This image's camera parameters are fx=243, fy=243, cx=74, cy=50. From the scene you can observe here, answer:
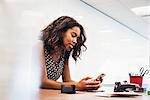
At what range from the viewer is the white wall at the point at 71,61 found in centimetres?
184

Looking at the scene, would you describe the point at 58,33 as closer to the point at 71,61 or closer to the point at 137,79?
the point at 71,61

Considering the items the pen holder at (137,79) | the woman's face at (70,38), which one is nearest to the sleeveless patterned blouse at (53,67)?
the woman's face at (70,38)

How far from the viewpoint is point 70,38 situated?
2607mm

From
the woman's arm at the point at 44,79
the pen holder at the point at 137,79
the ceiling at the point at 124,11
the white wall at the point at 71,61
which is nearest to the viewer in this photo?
the white wall at the point at 71,61

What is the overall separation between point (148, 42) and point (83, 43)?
2563mm

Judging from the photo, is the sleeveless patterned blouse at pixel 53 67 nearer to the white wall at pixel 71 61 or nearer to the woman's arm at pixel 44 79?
the woman's arm at pixel 44 79

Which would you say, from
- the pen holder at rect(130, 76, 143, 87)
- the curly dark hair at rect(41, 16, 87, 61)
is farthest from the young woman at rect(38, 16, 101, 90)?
the pen holder at rect(130, 76, 143, 87)

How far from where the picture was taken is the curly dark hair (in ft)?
7.73

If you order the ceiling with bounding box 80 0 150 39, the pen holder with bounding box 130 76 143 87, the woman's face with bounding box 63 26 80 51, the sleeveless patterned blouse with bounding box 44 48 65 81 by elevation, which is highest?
A: the ceiling with bounding box 80 0 150 39

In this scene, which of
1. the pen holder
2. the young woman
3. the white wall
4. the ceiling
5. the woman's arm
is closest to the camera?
the white wall

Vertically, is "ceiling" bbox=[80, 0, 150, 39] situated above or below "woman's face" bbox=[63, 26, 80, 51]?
above

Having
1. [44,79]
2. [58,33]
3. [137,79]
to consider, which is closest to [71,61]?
[58,33]

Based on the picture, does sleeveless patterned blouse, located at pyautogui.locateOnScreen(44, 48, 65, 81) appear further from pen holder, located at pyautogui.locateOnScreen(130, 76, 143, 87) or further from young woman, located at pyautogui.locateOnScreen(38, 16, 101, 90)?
pen holder, located at pyautogui.locateOnScreen(130, 76, 143, 87)

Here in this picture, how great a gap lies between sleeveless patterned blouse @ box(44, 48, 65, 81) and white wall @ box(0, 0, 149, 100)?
204mm
